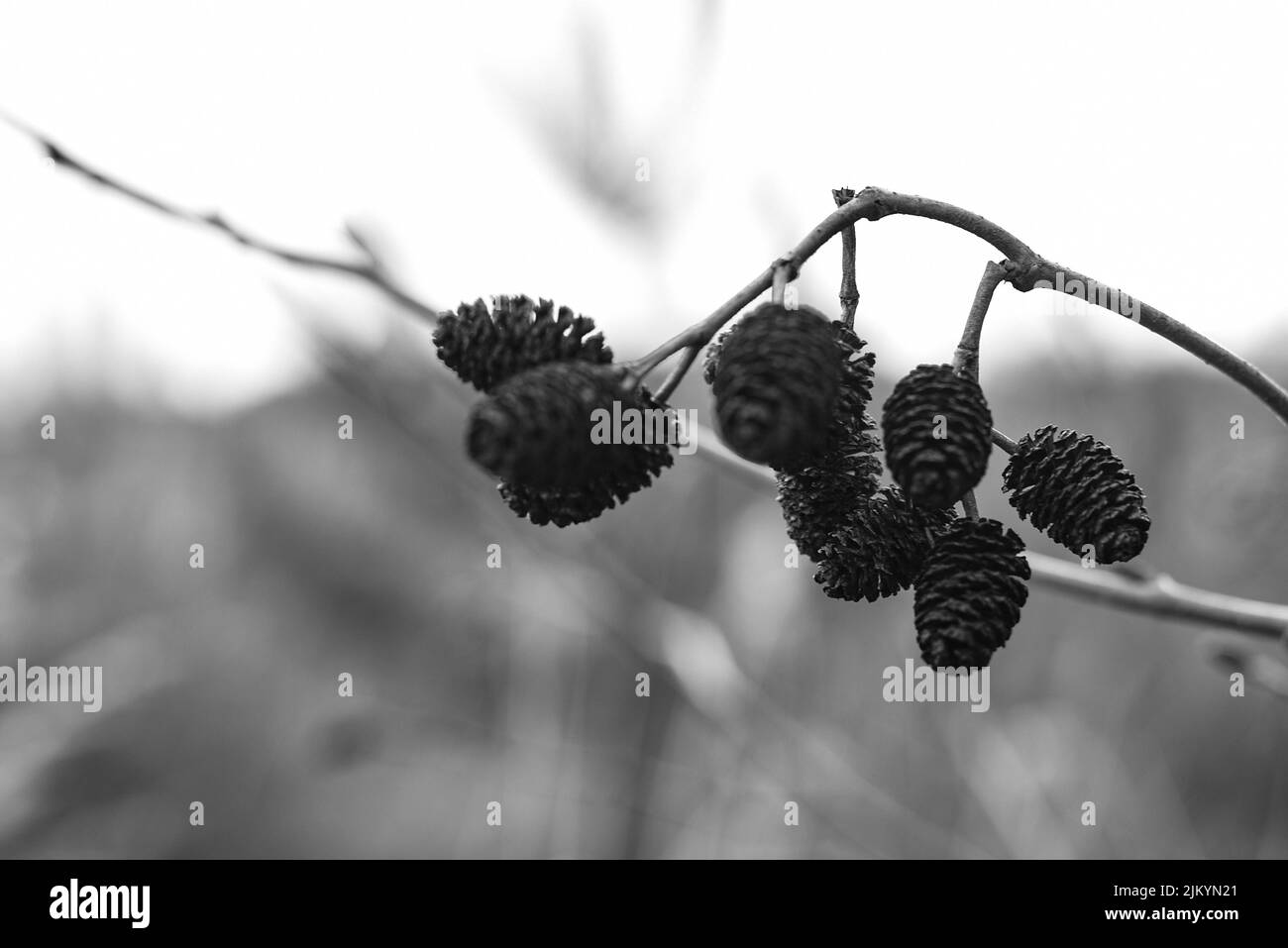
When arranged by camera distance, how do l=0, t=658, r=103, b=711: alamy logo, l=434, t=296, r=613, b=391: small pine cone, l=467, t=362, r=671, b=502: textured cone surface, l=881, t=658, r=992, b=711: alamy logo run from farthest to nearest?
l=0, t=658, r=103, b=711: alamy logo
l=881, t=658, r=992, b=711: alamy logo
l=434, t=296, r=613, b=391: small pine cone
l=467, t=362, r=671, b=502: textured cone surface

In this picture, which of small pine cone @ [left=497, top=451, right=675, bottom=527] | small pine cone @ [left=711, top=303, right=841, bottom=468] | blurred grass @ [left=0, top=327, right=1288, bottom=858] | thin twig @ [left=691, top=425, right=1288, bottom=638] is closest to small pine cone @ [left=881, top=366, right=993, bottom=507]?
small pine cone @ [left=711, top=303, right=841, bottom=468]

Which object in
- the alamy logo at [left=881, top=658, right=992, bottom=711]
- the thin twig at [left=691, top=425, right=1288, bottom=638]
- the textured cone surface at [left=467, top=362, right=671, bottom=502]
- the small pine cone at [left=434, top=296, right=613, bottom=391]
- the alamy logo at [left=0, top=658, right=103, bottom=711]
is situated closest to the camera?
the textured cone surface at [left=467, top=362, right=671, bottom=502]

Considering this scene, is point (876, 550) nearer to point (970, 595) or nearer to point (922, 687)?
point (970, 595)

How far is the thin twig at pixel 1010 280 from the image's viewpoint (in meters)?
0.69

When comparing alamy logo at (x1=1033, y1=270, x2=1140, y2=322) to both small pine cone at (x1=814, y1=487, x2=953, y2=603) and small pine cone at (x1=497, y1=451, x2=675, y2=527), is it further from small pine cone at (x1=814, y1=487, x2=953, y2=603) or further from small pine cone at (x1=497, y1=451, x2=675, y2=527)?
small pine cone at (x1=497, y1=451, x2=675, y2=527)

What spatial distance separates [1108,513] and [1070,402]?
2.86 meters

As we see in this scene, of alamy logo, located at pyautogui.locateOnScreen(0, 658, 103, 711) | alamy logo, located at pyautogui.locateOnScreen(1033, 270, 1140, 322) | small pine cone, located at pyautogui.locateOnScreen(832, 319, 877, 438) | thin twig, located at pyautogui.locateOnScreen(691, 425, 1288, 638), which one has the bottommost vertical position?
alamy logo, located at pyautogui.locateOnScreen(0, 658, 103, 711)

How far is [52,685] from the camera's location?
4648mm

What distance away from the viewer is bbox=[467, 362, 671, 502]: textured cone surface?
57cm

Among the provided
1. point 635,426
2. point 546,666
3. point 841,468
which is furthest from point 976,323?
point 546,666

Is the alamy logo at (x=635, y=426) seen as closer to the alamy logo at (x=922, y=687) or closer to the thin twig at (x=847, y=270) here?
the thin twig at (x=847, y=270)

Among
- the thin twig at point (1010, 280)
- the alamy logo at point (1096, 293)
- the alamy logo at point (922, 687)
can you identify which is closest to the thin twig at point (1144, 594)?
the thin twig at point (1010, 280)

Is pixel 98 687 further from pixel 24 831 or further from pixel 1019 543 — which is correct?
pixel 1019 543

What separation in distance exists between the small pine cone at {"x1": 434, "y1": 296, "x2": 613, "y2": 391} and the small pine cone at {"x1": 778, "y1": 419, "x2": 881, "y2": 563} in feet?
0.63
